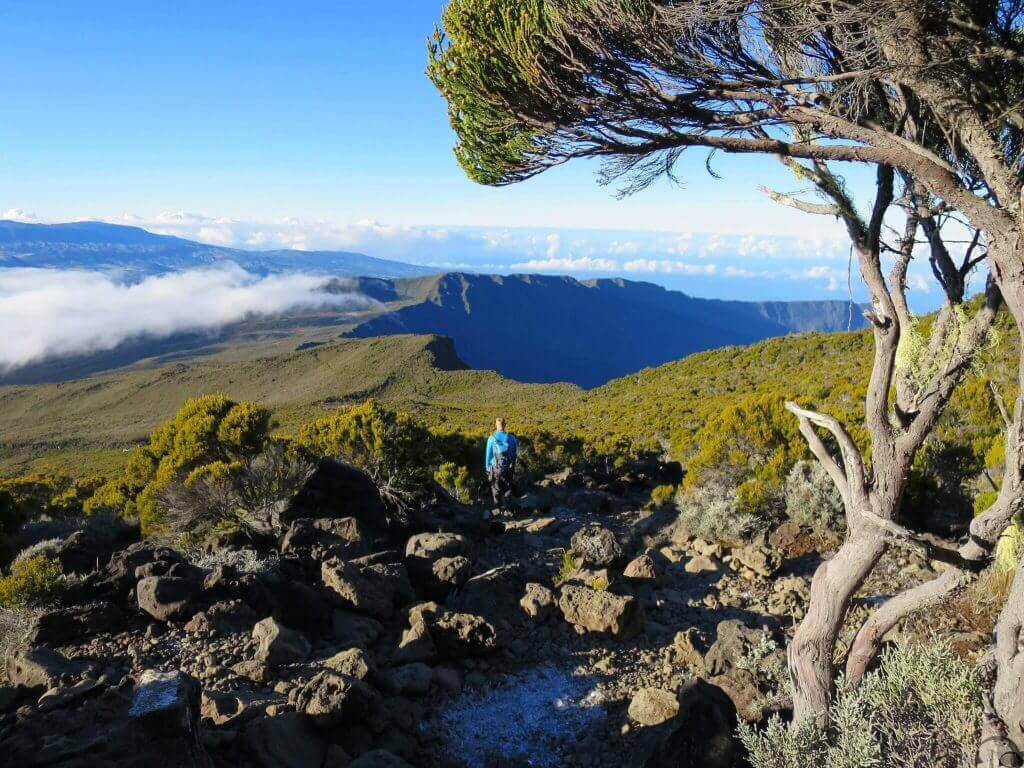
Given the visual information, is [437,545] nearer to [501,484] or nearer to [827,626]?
[501,484]

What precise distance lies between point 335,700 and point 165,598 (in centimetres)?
225

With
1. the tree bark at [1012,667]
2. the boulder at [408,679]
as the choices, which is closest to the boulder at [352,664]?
the boulder at [408,679]

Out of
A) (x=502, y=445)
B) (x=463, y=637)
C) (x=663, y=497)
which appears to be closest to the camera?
(x=463, y=637)

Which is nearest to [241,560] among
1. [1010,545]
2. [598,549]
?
[598,549]

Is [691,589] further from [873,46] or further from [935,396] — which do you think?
[873,46]

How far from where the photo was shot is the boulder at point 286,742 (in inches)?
148

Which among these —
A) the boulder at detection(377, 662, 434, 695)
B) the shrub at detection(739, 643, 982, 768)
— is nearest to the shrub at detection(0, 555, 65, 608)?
the boulder at detection(377, 662, 434, 695)

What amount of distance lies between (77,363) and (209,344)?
128ft

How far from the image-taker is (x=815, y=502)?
26.5ft

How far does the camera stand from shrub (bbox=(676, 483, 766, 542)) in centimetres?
832

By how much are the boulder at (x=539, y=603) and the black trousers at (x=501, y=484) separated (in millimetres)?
4185

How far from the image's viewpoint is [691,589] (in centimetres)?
719

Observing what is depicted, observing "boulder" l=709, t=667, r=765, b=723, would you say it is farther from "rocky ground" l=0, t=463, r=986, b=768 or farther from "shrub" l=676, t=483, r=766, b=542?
"shrub" l=676, t=483, r=766, b=542

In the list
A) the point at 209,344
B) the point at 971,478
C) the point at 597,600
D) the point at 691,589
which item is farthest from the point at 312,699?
the point at 209,344
